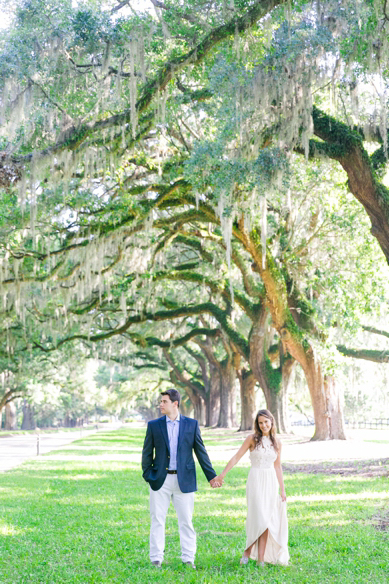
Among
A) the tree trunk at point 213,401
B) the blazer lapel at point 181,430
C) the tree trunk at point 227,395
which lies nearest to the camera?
the blazer lapel at point 181,430

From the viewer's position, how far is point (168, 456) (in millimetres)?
4883

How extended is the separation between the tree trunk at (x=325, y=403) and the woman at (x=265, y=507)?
41.2 ft

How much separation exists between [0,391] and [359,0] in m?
35.9

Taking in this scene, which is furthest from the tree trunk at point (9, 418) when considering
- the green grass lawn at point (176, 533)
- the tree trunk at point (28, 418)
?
the green grass lawn at point (176, 533)

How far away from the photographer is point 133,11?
35.3ft

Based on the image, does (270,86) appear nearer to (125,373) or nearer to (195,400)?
(195,400)

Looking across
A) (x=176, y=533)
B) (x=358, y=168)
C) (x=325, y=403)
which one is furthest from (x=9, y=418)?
(x=176, y=533)

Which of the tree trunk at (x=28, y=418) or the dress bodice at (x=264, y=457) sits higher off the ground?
the dress bodice at (x=264, y=457)

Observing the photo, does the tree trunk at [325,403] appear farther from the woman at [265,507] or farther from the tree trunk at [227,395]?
the woman at [265,507]

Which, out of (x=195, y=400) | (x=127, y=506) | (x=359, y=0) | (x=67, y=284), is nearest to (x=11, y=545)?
(x=127, y=506)

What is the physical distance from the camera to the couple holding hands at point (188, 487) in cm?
482

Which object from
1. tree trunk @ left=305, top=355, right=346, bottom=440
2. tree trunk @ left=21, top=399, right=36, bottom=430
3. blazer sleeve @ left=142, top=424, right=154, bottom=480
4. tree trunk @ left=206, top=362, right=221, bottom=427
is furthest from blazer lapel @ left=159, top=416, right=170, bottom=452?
tree trunk @ left=21, top=399, right=36, bottom=430

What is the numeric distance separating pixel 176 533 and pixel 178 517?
176cm

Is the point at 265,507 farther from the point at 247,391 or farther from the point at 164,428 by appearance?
the point at 247,391
